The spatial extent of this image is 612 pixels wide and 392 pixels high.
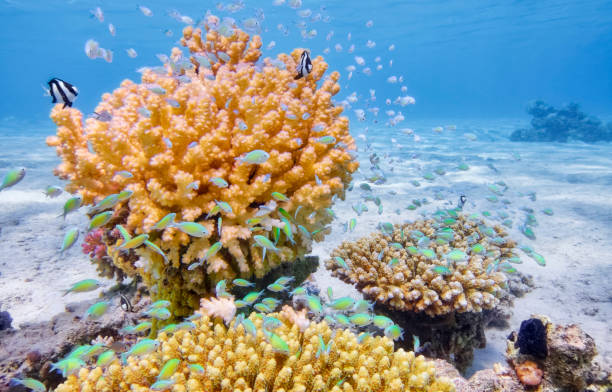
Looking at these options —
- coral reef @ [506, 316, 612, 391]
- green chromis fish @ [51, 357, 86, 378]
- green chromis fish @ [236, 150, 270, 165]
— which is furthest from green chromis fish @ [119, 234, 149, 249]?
coral reef @ [506, 316, 612, 391]

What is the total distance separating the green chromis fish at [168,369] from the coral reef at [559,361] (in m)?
2.97

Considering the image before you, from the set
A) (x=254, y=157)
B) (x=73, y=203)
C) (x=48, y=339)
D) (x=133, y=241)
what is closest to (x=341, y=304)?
(x=254, y=157)

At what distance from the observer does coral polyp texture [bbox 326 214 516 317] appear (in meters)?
3.73

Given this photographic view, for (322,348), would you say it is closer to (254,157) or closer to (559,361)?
(254,157)

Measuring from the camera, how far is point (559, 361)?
2826 millimetres

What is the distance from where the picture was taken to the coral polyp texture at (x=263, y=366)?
2143 mm

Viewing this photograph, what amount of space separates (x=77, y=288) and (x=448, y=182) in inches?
484

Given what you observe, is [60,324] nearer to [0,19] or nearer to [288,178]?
[288,178]

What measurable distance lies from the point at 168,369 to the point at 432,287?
2.93 meters

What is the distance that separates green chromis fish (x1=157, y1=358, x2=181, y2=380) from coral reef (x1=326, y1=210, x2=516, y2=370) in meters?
2.18

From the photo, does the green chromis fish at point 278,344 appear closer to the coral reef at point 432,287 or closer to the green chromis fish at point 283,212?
the green chromis fish at point 283,212

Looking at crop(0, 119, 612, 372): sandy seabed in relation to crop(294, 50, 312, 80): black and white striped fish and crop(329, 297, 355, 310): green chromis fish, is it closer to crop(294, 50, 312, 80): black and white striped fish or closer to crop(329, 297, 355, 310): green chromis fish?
crop(329, 297, 355, 310): green chromis fish

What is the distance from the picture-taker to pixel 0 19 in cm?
4853

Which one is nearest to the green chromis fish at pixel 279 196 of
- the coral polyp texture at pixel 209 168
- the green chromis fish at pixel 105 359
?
the coral polyp texture at pixel 209 168
